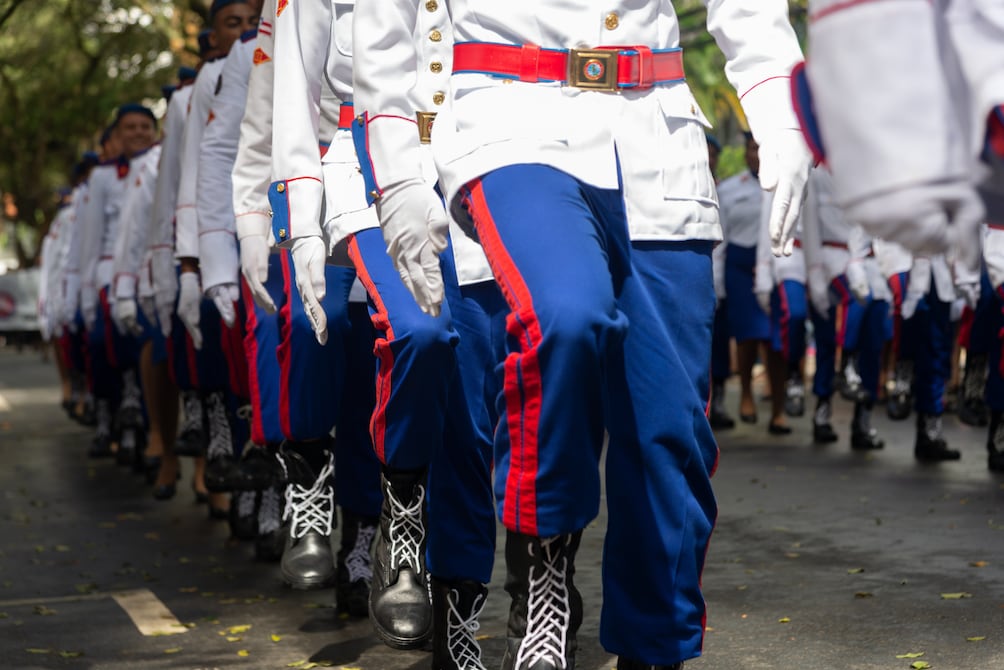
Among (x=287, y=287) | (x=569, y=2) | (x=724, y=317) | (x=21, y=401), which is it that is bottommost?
(x=21, y=401)

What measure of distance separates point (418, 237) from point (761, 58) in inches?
32.2

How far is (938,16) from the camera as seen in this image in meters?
2.22

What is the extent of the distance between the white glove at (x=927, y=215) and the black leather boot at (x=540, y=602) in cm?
139

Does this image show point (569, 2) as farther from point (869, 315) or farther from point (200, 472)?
point (869, 315)

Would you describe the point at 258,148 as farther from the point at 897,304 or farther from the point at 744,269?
the point at 744,269

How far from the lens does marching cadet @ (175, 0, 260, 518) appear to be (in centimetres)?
749

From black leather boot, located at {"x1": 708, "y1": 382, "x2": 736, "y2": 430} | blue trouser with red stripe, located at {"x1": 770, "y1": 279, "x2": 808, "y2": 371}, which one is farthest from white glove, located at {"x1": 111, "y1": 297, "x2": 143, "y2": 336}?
black leather boot, located at {"x1": 708, "y1": 382, "x2": 736, "y2": 430}

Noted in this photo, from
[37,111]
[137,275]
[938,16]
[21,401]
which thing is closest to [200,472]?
[137,275]

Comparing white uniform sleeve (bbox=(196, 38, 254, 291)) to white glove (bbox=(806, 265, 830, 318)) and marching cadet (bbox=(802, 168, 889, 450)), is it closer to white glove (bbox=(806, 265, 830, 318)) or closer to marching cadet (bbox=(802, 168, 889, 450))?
marching cadet (bbox=(802, 168, 889, 450))

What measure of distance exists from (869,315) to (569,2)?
334 inches

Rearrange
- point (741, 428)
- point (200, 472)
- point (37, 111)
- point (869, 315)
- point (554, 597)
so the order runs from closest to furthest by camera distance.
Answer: point (554, 597) < point (200, 472) < point (869, 315) < point (741, 428) < point (37, 111)

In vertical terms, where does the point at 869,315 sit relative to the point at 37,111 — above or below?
below

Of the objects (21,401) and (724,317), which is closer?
(724,317)

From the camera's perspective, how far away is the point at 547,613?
346cm
